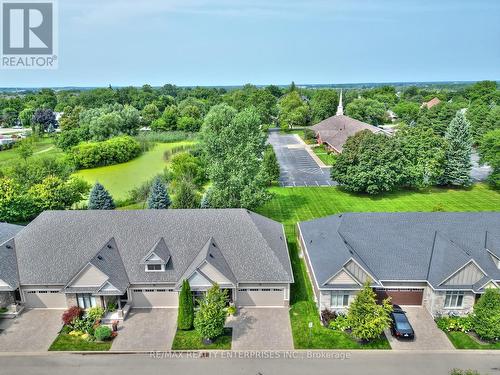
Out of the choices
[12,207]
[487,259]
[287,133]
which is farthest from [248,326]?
[287,133]

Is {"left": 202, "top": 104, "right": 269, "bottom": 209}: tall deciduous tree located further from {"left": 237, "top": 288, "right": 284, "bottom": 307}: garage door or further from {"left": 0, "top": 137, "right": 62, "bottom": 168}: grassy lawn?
{"left": 0, "top": 137, "right": 62, "bottom": 168}: grassy lawn

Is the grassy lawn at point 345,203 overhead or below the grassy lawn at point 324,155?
below

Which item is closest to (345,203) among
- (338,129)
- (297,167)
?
(297,167)

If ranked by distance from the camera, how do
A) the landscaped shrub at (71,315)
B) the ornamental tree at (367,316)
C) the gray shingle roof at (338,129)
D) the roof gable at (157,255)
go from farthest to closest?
the gray shingle roof at (338,129) → the roof gable at (157,255) → the landscaped shrub at (71,315) → the ornamental tree at (367,316)

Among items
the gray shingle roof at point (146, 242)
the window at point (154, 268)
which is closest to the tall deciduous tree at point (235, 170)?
the gray shingle roof at point (146, 242)

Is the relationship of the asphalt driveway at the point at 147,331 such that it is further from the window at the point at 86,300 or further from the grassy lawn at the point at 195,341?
the window at the point at 86,300

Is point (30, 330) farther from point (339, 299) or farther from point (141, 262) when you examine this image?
point (339, 299)

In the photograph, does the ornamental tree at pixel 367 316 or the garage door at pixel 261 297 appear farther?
the garage door at pixel 261 297

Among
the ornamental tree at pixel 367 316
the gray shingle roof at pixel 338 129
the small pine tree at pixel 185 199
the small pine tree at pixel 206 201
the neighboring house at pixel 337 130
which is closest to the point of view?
the ornamental tree at pixel 367 316
